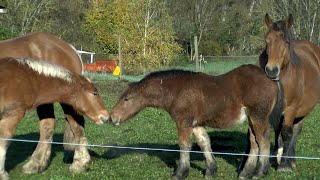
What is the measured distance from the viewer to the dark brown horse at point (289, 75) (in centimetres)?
827

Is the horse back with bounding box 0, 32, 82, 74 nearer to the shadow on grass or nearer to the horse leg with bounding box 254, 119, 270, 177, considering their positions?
the shadow on grass

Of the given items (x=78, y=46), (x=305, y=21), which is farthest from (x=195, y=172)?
(x=78, y=46)

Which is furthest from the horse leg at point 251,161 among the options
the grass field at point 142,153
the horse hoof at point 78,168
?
the horse hoof at point 78,168

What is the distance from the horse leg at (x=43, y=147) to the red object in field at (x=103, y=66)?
21.4 metres

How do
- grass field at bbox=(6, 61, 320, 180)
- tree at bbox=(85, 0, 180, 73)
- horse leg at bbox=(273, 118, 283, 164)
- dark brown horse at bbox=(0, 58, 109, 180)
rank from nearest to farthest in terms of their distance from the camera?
dark brown horse at bbox=(0, 58, 109, 180)
grass field at bbox=(6, 61, 320, 180)
horse leg at bbox=(273, 118, 283, 164)
tree at bbox=(85, 0, 180, 73)

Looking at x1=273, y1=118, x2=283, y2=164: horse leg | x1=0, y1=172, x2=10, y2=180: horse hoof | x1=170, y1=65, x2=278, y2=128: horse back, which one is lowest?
x1=0, y1=172, x2=10, y2=180: horse hoof

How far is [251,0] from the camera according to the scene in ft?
150

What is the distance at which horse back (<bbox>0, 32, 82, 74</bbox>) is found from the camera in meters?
9.03

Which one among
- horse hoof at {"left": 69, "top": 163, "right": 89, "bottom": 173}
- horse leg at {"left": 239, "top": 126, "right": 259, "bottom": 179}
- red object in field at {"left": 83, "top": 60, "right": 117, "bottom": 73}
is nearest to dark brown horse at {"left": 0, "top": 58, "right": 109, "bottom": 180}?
horse hoof at {"left": 69, "top": 163, "right": 89, "bottom": 173}

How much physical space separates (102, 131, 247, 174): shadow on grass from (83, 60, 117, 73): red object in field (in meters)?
18.4

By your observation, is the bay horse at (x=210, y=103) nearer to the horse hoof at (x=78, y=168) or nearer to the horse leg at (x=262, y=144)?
the horse leg at (x=262, y=144)

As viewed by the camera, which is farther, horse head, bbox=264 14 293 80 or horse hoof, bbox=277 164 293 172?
horse hoof, bbox=277 164 293 172

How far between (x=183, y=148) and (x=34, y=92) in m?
2.39

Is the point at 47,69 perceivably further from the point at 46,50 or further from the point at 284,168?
the point at 284,168
